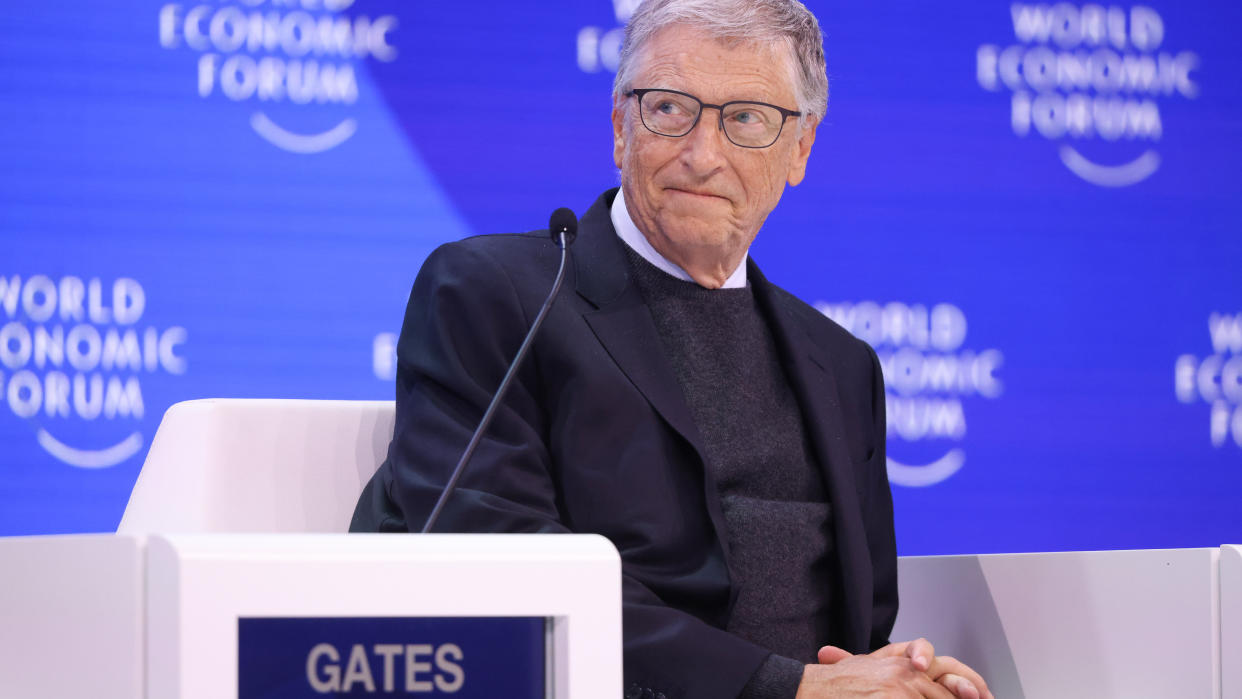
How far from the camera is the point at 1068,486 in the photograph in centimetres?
284

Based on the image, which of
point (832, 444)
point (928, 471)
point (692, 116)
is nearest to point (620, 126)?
point (692, 116)

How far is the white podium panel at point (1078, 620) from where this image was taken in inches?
58.6

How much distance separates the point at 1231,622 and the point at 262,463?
1.16 metres

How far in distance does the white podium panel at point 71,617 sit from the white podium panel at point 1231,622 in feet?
3.72

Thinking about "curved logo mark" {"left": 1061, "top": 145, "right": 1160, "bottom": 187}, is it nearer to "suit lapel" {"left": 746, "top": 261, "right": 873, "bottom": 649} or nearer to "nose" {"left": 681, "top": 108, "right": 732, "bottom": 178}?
"suit lapel" {"left": 746, "top": 261, "right": 873, "bottom": 649}

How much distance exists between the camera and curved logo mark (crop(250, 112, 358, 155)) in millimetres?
2453

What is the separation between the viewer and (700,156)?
5.65 feet

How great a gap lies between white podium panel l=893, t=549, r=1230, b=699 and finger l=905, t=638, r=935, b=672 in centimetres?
26

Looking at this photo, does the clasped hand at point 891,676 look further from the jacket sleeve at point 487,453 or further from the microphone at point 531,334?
the microphone at point 531,334

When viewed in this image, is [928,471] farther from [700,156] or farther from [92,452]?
[92,452]

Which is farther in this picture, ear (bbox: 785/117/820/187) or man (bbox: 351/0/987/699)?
ear (bbox: 785/117/820/187)

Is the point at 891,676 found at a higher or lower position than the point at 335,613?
lower

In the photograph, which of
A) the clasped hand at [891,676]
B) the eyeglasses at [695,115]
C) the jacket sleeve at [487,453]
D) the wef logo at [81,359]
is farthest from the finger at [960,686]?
the wef logo at [81,359]

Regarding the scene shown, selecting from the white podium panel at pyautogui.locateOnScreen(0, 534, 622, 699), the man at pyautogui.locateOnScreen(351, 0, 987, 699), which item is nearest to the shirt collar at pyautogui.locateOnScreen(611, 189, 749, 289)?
the man at pyautogui.locateOnScreen(351, 0, 987, 699)
